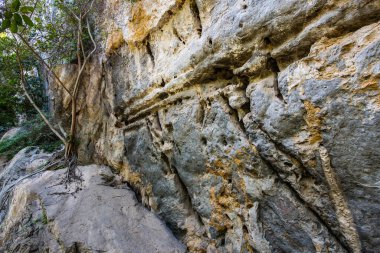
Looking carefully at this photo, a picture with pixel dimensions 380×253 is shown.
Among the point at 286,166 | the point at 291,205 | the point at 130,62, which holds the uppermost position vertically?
the point at 130,62

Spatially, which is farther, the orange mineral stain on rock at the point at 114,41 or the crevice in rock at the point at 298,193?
the orange mineral stain on rock at the point at 114,41

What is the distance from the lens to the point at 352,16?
7.23ft

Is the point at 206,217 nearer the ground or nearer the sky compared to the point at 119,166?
nearer the ground

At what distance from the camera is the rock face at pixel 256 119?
2252 mm

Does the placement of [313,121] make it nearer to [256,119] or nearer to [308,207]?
[256,119]

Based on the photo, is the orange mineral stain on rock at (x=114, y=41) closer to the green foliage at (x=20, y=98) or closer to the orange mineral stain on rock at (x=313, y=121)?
the green foliage at (x=20, y=98)

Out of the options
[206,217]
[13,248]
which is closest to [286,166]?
[206,217]

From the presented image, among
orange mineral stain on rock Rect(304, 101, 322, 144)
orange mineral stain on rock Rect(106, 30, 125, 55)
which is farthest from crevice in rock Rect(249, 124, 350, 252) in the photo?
orange mineral stain on rock Rect(106, 30, 125, 55)

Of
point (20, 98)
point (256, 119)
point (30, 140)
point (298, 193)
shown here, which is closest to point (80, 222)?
point (256, 119)

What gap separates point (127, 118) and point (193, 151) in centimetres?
248

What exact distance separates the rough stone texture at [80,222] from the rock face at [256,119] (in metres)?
0.40

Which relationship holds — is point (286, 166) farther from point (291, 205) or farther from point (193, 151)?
point (193, 151)

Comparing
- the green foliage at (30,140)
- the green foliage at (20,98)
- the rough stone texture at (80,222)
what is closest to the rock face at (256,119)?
the rough stone texture at (80,222)

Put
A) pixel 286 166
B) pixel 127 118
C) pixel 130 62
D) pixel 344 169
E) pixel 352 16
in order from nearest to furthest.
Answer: pixel 352 16, pixel 344 169, pixel 286 166, pixel 130 62, pixel 127 118
